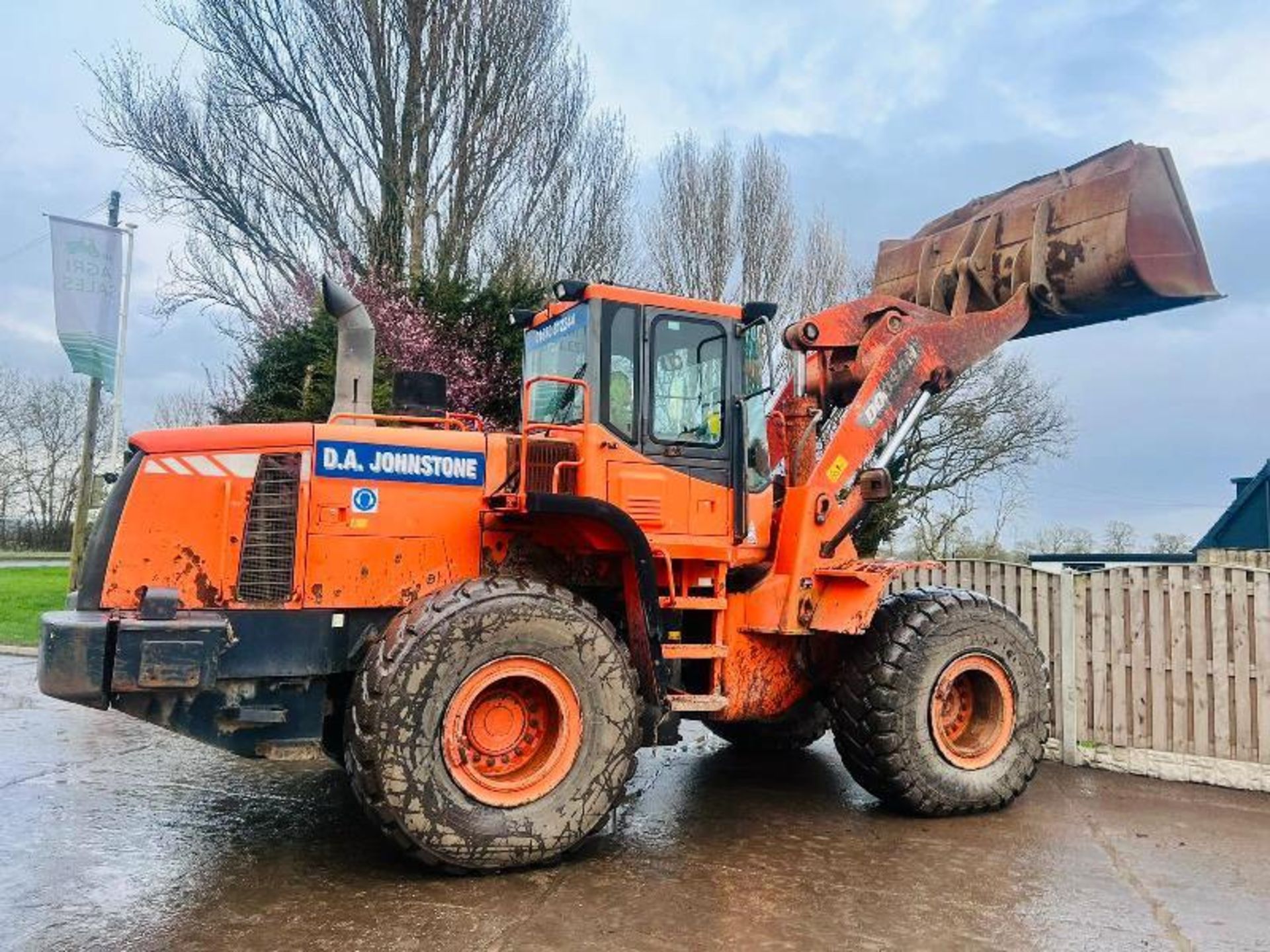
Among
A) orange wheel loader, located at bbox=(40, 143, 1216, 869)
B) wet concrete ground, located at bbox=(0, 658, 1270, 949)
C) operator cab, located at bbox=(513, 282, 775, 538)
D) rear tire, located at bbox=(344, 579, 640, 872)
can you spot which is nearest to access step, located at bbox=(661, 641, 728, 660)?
orange wheel loader, located at bbox=(40, 143, 1216, 869)

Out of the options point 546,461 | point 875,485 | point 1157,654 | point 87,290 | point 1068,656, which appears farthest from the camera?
point 87,290

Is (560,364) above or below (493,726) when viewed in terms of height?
above

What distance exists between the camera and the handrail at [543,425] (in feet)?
16.9

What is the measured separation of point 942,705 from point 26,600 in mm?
17876

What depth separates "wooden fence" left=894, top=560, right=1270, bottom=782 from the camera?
681 centimetres

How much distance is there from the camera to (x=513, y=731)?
4980 mm

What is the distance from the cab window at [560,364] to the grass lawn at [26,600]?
762 centimetres

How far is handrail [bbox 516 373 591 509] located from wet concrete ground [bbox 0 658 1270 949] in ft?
6.25

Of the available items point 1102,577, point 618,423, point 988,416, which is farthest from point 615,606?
point 988,416

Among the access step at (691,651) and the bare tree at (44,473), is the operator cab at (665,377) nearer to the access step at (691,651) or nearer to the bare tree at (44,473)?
the access step at (691,651)

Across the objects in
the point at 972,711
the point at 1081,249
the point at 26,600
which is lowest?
the point at 26,600

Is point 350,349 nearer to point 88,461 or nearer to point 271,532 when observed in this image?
point 271,532

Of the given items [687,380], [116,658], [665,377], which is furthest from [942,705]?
[116,658]

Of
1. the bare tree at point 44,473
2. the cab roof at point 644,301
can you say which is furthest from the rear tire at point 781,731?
the bare tree at point 44,473
